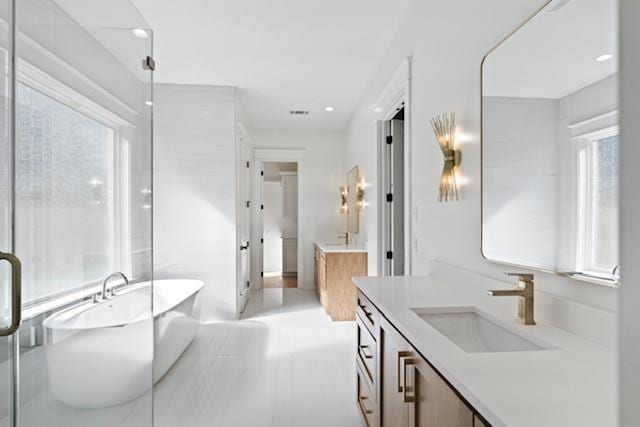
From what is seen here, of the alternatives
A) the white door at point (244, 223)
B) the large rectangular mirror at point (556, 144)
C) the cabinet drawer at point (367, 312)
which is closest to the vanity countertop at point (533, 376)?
the large rectangular mirror at point (556, 144)

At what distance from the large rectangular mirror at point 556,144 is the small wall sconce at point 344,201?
4.22m

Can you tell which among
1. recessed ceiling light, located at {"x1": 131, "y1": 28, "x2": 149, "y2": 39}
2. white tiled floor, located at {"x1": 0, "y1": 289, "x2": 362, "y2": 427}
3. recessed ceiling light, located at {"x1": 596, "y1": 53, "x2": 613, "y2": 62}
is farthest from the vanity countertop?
recessed ceiling light, located at {"x1": 131, "y1": 28, "x2": 149, "y2": 39}

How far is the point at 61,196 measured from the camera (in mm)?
1438

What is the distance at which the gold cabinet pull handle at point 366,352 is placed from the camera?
1.84m

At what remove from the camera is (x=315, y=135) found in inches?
247

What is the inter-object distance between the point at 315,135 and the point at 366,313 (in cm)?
475

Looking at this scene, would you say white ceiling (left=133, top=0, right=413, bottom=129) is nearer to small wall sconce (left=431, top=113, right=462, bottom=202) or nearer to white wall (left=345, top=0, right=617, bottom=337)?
white wall (left=345, top=0, right=617, bottom=337)

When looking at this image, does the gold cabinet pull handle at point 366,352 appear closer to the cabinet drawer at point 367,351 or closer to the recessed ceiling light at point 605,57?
the cabinet drawer at point 367,351

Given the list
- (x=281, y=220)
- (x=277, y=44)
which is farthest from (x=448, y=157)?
(x=281, y=220)

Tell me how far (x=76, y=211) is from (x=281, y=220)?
22.4 feet

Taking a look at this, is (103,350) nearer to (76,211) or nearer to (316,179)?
(76,211)

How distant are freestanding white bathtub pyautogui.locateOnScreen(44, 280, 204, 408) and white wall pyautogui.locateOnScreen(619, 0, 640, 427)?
170cm

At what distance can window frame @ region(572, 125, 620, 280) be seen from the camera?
1.04 metres

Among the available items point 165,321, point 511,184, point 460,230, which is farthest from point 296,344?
point 511,184
